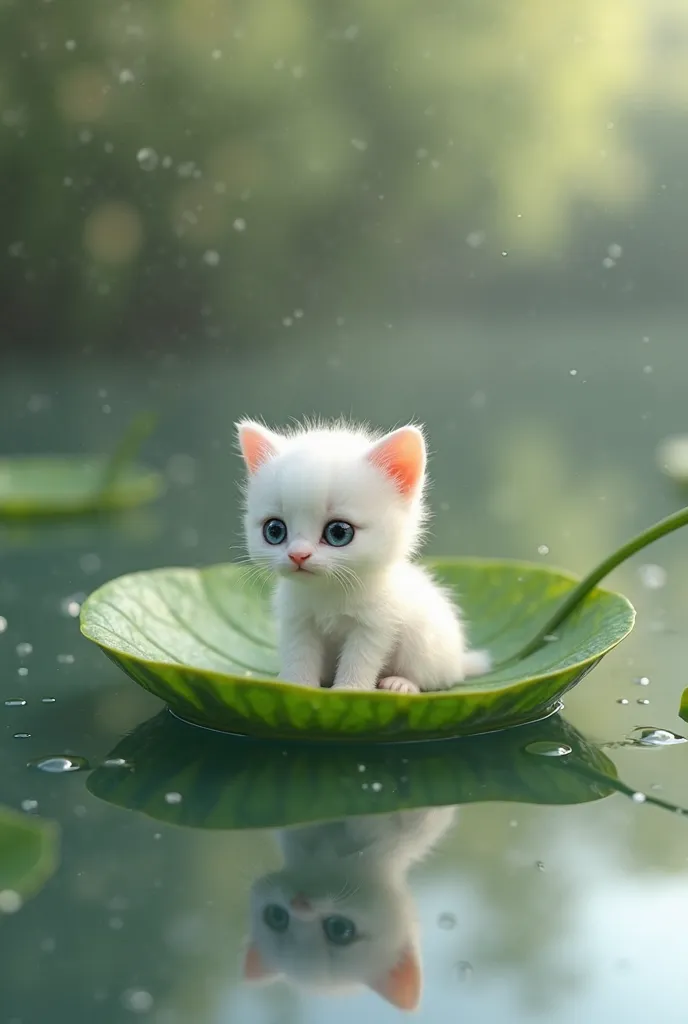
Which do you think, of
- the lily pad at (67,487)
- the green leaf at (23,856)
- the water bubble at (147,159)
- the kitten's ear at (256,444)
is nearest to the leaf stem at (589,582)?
the kitten's ear at (256,444)

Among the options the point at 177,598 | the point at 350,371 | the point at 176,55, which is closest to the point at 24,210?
the point at 176,55

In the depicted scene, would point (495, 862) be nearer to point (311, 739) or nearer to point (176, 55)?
point (311, 739)

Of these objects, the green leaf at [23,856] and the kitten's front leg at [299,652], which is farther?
the kitten's front leg at [299,652]

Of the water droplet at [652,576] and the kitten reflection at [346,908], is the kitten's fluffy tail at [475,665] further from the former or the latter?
the water droplet at [652,576]

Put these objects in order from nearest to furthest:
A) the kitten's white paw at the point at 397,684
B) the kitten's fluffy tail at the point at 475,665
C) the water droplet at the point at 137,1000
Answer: the water droplet at the point at 137,1000
the kitten's white paw at the point at 397,684
the kitten's fluffy tail at the point at 475,665

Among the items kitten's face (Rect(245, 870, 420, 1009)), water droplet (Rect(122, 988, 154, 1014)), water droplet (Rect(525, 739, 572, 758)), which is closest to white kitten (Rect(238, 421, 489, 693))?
water droplet (Rect(525, 739, 572, 758))

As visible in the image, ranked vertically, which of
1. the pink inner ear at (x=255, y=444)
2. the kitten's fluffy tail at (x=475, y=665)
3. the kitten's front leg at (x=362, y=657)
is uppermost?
the pink inner ear at (x=255, y=444)

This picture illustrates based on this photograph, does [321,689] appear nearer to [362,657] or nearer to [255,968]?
[362,657]
